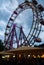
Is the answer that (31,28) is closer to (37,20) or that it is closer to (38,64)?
(37,20)

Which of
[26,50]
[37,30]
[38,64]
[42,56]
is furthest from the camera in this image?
[37,30]

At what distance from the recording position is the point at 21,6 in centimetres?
4725

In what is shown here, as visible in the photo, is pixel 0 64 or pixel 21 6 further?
pixel 21 6

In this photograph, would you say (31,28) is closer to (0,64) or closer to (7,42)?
(7,42)

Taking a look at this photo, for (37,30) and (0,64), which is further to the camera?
(37,30)

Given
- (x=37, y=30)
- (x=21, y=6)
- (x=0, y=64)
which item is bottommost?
(x=0, y=64)

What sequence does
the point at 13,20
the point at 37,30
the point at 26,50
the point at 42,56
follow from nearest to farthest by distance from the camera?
the point at 26,50 → the point at 42,56 → the point at 37,30 → the point at 13,20

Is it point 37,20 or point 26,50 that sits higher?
point 37,20

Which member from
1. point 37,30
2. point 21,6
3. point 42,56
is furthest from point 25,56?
point 21,6

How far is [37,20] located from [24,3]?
4332 millimetres

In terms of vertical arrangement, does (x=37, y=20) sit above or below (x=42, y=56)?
above

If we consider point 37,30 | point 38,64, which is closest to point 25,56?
point 38,64

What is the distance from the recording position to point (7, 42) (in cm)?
5312

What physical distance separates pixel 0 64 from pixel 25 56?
4.70 metres
